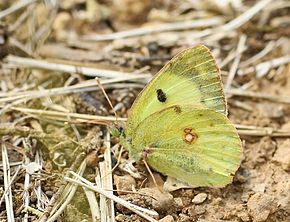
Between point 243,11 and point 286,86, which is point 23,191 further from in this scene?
point 243,11

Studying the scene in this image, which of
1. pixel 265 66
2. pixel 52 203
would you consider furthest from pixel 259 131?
pixel 52 203

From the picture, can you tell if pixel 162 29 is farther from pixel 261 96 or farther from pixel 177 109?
pixel 177 109

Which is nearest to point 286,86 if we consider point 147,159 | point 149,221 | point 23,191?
point 147,159

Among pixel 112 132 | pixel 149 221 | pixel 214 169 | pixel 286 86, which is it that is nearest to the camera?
pixel 149 221

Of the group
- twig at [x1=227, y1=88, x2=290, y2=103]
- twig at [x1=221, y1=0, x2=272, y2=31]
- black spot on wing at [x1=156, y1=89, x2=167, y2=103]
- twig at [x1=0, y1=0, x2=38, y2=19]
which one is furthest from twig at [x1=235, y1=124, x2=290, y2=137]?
twig at [x1=0, y1=0, x2=38, y2=19]

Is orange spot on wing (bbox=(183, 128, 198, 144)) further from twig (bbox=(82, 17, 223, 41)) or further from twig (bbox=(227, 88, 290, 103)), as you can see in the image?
twig (bbox=(82, 17, 223, 41))
